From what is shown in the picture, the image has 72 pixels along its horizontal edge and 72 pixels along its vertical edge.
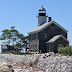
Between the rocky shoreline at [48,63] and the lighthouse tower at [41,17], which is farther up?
the lighthouse tower at [41,17]

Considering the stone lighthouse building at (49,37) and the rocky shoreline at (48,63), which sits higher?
the stone lighthouse building at (49,37)

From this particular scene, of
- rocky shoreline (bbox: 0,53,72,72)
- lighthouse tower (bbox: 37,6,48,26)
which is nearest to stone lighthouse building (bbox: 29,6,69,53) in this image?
lighthouse tower (bbox: 37,6,48,26)

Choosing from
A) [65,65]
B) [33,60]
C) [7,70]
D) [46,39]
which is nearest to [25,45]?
[46,39]

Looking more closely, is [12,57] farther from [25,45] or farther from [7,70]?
[25,45]

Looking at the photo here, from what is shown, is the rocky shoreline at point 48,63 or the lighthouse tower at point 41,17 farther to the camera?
the lighthouse tower at point 41,17

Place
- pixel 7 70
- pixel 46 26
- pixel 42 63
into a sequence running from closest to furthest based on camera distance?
pixel 7 70
pixel 42 63
pixel 46 26

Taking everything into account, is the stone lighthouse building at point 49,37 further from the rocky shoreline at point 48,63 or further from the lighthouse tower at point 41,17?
the rocky shoreline at point 48,63

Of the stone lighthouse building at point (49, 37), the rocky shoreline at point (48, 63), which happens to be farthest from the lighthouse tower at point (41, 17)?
the rocky shoreline at point (48, 63)

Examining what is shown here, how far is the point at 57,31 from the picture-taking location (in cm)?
3931

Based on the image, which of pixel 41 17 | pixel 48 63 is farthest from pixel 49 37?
pixel 48 63

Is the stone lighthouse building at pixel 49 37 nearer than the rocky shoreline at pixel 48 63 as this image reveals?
No

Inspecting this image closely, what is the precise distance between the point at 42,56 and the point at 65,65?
3628mm

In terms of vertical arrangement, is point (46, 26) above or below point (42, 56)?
above

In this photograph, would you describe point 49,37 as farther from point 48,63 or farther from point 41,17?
point 48,63
